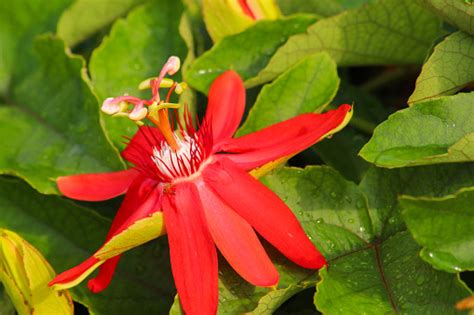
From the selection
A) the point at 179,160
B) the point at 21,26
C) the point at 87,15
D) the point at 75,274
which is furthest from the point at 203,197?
the point at 21,26

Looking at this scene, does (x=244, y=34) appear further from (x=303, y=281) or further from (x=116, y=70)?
(x=303, y=281)

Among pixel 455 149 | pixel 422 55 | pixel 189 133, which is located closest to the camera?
pixel 455 149

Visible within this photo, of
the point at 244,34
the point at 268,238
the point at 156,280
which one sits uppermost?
the point at 244,34

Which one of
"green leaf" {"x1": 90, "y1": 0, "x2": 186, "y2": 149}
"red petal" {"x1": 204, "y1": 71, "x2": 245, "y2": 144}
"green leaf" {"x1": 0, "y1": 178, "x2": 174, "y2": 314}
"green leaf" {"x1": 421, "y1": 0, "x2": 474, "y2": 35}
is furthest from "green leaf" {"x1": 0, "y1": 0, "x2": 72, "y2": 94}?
"green leaf" {"x1": 421, "y1": 0, "x2": 474, "y2": 35}

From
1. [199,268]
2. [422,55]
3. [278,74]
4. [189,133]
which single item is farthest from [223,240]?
[422,55]

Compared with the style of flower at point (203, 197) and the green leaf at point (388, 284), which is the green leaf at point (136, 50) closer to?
the style of flower at point (203, 197)

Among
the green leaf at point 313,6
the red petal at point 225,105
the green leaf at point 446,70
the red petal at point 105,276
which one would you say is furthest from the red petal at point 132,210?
the green leaf at point 313,6

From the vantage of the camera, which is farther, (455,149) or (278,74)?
(278,74)

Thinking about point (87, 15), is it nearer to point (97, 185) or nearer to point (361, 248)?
point (97, 185)
